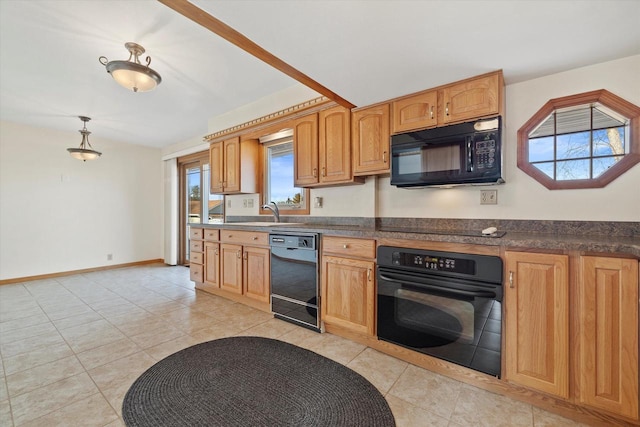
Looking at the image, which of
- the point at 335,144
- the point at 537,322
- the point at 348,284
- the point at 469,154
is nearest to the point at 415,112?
the point at 469,154

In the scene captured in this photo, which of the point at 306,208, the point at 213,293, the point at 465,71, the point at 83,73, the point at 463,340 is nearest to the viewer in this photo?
the point at 463,340

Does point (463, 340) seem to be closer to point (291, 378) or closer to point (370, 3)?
point (291, 378)

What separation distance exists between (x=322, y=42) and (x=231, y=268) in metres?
2.50

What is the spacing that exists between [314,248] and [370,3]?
68.3 inches

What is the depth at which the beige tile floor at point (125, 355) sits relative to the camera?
1451 millimetres

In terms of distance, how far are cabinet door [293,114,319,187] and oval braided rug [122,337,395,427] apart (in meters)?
1.65

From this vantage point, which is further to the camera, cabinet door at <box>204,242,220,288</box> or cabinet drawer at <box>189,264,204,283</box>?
cabinet drawer at <box>189,264,204,283</box>

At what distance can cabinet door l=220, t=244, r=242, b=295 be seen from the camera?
304cm

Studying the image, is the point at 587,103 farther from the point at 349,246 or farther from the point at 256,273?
the point at 256,273

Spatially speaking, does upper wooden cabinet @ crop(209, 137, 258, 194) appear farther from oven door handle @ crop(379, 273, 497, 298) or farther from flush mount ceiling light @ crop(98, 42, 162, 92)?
oven door handle @ crop(379, 273, 497, 298)

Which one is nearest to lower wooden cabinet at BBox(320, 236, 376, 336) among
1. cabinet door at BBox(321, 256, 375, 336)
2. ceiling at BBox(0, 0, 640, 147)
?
cabinet door at BBox(321, 256, 375, 336)

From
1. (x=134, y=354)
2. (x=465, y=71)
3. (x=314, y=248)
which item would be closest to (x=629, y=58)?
(x=465, y=71)

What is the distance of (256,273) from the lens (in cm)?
288

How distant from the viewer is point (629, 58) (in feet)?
5.69
